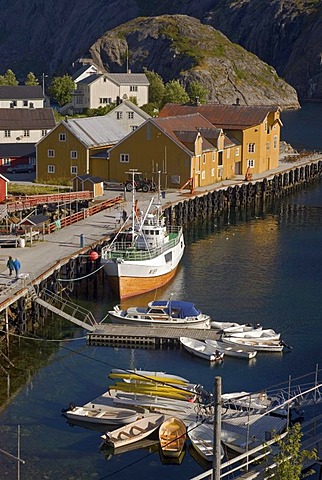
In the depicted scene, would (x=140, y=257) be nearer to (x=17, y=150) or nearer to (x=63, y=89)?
(x=17, y=150)

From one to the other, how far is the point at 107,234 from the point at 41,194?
624 inches

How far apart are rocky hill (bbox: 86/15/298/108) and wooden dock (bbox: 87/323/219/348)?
126m

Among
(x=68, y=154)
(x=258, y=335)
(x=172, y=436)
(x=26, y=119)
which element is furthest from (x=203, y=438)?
(x=26, y=119)

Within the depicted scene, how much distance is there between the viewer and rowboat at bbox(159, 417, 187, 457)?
32656mm

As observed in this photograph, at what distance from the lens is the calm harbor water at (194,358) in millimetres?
32469

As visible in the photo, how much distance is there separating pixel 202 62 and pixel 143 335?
13642 centimetres

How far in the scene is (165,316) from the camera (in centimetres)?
4519

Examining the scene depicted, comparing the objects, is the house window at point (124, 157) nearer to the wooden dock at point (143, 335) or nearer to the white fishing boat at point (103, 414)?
the wooden dock at point (143, 335)

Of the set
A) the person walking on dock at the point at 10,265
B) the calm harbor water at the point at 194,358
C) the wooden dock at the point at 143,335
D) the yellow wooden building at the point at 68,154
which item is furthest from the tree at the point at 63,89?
the wooden dock at the point at 143,335

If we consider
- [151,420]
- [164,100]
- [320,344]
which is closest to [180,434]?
[151,420]

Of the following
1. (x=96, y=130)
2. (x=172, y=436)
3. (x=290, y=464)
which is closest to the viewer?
(x=290, y=464)

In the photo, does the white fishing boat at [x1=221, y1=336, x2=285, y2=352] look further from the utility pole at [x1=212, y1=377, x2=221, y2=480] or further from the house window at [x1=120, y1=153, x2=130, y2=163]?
the house window at [x1=120, y1=153, x2=130, y2=163]

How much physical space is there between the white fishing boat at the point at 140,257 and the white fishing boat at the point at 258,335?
8.86m

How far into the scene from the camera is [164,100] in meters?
128
